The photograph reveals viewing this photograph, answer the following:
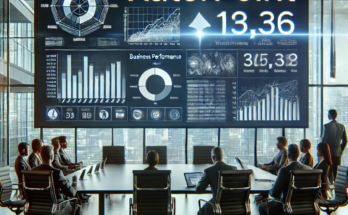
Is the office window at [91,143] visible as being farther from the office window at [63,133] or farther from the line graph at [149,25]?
the line graph at [149,25]

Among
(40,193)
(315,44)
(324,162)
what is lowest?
(40,193)

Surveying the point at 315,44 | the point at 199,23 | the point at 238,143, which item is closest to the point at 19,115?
the point at 199,23

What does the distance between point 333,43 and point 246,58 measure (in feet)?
8.71

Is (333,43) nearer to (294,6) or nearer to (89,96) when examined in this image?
(294,6)

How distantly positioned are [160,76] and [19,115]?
358cm

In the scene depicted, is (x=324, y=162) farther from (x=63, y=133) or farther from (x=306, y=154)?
(x=63, y=133)

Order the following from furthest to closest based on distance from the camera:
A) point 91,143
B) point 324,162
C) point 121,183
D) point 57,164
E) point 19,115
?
point 19,115 < point 91,143 < point 57,164 < point 324,162 < point 121,183

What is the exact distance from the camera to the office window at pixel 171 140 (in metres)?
7.43

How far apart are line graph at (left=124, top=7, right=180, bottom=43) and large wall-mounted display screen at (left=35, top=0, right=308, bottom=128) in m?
0.02

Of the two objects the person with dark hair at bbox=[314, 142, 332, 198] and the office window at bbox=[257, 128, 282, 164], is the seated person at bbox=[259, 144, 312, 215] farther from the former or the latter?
the office window at bbox=[257, 128, 282, 164]

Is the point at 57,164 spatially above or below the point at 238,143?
below

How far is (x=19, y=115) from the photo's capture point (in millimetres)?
7695

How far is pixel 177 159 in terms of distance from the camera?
7.43 meters

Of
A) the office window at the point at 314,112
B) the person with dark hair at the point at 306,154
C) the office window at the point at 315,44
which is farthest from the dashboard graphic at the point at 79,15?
the office window at the point at 314,112
